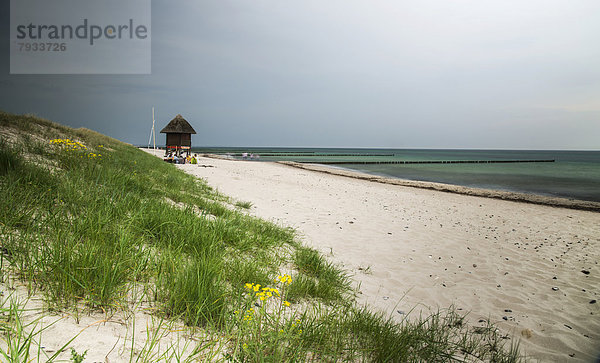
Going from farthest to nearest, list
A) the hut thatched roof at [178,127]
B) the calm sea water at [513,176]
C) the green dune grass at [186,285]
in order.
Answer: the hut thatched roof at [178,127] → the calm sea water at [513,176] → the green dune grass at [186,285]

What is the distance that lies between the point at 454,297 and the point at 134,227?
518 centimetres

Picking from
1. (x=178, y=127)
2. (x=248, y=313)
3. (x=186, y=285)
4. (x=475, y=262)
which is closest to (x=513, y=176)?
(x=475, y=262)

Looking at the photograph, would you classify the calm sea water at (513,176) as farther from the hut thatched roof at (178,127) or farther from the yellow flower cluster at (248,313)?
the yellow flower cluster at (248,313)

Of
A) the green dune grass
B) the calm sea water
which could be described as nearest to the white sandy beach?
the green dune grass

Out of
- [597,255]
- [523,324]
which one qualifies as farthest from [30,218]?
[597,255]

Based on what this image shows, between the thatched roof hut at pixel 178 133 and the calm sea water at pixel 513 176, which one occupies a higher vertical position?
the thatched roof hut at pixel 178 133

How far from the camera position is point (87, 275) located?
215 centimetres

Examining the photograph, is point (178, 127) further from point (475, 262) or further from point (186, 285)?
point (186, 285)

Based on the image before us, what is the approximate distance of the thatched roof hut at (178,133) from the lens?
3222 cm

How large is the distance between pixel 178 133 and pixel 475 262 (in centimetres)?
3379

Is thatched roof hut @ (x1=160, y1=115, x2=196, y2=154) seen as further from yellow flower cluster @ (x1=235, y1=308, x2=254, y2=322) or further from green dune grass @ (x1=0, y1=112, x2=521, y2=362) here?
yellow flower cluster @ (x1=235, y1=308, x2=254, y2=322)

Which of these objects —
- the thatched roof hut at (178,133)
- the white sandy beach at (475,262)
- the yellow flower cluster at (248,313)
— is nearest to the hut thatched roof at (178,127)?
the thatched roof hut at (178,133)

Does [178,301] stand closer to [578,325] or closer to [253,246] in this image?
[253,246]

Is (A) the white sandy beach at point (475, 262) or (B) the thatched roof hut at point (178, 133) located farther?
(B) the thatched roof hut at point (178, 133)
